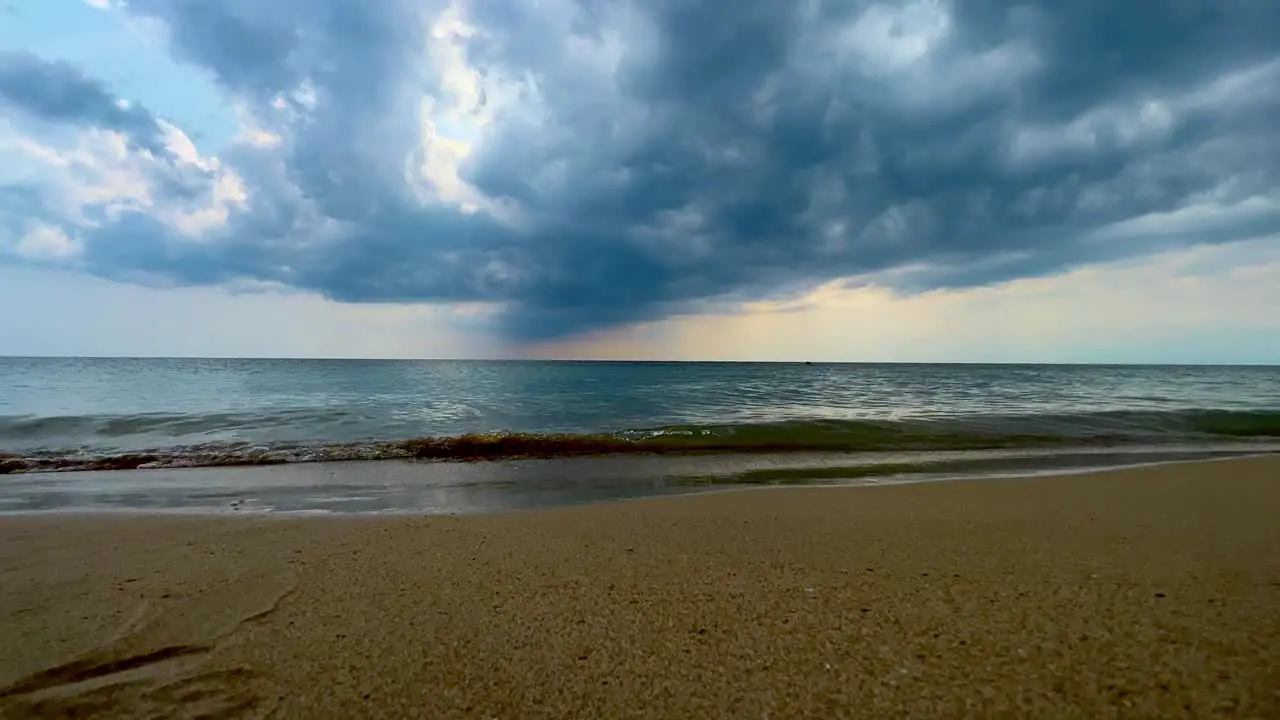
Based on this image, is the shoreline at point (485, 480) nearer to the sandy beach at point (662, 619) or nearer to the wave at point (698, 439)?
the wave at point (698, 439)

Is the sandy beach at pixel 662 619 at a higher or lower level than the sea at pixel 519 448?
higher

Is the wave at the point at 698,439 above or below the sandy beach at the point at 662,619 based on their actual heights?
below

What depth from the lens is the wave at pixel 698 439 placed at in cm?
1355

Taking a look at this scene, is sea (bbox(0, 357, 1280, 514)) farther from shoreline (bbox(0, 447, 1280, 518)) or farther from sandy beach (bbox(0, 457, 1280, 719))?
sandy beach (bbox(0, 457, 1280, 719))

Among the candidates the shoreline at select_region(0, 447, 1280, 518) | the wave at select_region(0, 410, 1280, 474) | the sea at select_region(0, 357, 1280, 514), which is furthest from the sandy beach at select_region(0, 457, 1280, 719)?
the wave at select_region(0, 410, 1280, 474)

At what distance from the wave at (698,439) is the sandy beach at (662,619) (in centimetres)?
810

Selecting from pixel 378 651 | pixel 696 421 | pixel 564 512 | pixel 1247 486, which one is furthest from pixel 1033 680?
pixel 696 421

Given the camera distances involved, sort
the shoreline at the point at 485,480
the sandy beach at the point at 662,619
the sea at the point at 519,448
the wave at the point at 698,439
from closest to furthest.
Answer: the sandy beach at the point at 662,619 → the shoreline at the point at 485,480 → the sea at the point at 519,448 → the wave at the point at 698,439

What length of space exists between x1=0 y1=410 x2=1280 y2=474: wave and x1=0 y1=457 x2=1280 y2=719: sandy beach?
810 centimetres

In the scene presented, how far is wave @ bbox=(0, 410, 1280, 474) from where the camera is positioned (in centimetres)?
1355

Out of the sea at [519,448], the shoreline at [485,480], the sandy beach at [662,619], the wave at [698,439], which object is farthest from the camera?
the wave at [698,439]

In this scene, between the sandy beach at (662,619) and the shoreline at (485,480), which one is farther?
the shoreline at (485,480)

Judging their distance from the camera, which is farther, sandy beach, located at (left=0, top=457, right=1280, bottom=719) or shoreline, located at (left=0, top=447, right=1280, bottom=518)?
shoreline, located at (left=0, top=447, right=1280, bottom=518)

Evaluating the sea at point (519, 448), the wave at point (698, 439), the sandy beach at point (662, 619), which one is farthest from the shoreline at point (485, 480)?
the sandy beach at point (662, 619)
